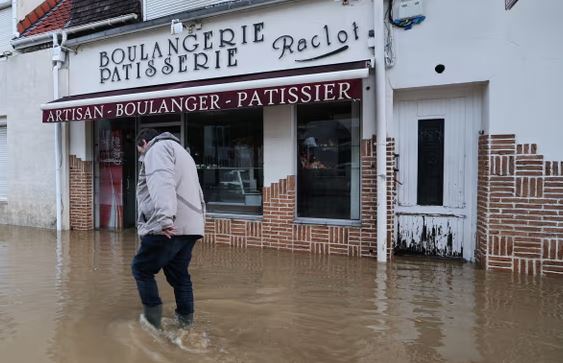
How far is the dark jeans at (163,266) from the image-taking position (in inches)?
142

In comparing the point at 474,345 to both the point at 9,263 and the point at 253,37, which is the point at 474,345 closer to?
the point at 253,37

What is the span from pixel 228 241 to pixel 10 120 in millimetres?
5897

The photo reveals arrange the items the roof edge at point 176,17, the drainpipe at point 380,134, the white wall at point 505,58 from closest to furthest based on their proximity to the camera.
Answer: the white wall at point 505,58, the drainpipe at point 380,134, the roof edge at point 176,17

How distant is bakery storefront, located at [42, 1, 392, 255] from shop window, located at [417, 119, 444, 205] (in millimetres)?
648

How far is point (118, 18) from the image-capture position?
848cm

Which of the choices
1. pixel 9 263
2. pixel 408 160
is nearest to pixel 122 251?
pixel 9 263

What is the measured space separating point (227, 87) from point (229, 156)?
63.0 inches

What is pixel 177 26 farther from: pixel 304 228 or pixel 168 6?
pixel 304 228

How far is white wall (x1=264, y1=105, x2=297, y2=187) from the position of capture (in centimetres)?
713

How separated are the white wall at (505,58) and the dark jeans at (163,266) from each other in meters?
3.90

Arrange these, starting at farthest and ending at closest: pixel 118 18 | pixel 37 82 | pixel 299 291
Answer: pixel 37 82 < pixel 118 18 < pixel 299 291

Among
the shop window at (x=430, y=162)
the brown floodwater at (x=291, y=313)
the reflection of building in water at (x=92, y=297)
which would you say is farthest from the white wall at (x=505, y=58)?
the reflection of building in water at (x=92, y=297)

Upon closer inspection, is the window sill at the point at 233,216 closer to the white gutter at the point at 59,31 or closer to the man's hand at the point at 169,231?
the white gutter at the point at 59,31

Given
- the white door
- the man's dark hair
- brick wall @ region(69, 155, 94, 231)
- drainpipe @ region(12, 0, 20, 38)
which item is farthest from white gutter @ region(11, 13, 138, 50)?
the man's dark hair
